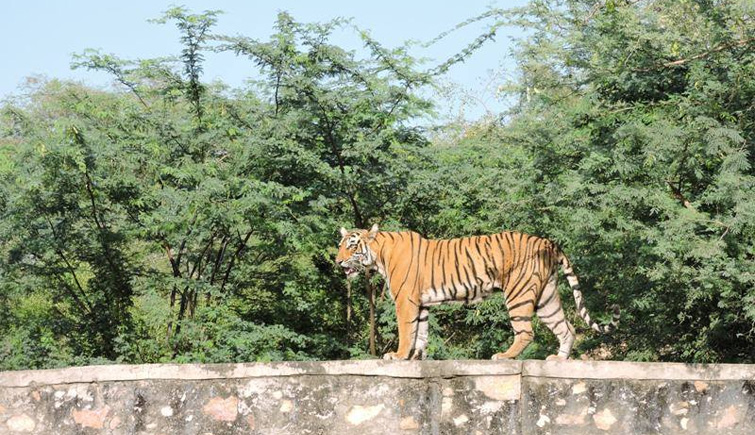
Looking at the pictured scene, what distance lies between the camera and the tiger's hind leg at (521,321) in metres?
8.16

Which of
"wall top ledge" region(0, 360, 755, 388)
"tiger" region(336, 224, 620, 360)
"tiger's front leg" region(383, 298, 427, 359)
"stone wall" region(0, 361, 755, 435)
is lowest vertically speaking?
"stone wall" region(0, 361, 755, 435)

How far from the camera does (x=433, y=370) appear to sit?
6883 millimetres

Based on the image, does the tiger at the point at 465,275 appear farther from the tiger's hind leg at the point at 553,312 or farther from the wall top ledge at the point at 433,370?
the wall top ledge at the point at 433,370

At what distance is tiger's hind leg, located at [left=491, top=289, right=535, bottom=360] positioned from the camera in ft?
26.8

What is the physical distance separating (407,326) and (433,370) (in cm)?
139

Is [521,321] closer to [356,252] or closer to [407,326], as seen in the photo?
[407,326]

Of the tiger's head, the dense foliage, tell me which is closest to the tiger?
the tiger's head

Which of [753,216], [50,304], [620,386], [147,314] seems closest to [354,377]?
[620,386]

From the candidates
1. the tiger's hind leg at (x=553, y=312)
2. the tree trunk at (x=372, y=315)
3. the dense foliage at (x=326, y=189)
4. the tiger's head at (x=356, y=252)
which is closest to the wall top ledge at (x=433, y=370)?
the tiger's hind leg at (x=553, y=312)

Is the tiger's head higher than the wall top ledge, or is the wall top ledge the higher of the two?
the tiger's head

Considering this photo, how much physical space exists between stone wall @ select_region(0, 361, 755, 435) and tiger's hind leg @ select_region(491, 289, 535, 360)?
49.3 inches

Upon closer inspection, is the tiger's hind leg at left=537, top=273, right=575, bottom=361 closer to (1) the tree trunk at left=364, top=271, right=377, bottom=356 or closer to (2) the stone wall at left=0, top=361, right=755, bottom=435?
(2) the stone wall at left=0, top=361, right=755, bottom=435

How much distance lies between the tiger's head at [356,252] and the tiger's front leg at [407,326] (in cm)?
52

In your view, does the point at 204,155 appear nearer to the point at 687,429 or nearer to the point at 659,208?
the point at 659,208
